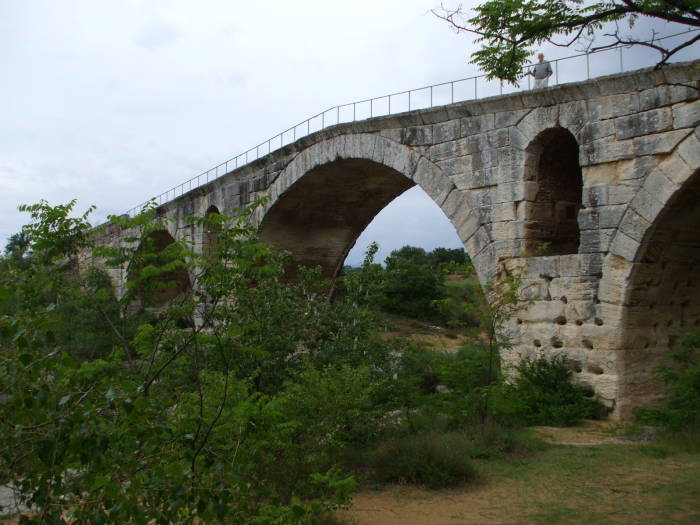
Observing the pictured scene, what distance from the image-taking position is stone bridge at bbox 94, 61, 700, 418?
734 centimetres

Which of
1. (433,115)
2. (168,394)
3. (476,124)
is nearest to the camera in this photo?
(168,394)

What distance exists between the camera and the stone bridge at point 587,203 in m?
7.34

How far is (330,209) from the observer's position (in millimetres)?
15383

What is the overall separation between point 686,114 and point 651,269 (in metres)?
1.78

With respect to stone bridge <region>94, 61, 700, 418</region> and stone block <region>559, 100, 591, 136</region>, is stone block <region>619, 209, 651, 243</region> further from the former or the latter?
stone block <region>559, 100, 591, 136</region>

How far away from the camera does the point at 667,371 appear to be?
6535 mm

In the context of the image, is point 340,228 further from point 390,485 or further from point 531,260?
point 390,485

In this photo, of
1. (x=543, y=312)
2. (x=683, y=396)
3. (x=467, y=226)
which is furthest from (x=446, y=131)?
(x=683, y=396)

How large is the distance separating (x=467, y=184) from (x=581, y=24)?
426cm

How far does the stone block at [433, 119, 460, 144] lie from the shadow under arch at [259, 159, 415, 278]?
8.36ft

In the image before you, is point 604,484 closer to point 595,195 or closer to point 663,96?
point 595,195

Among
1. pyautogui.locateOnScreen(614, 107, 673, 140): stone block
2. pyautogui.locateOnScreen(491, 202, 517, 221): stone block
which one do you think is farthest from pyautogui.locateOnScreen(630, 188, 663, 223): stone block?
pyautogui.locateOnScreen(491, 202, 517, 221): stone block

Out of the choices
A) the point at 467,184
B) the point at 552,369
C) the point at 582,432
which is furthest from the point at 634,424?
the point at 467,184

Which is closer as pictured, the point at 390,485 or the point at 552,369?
the point at 390,485
